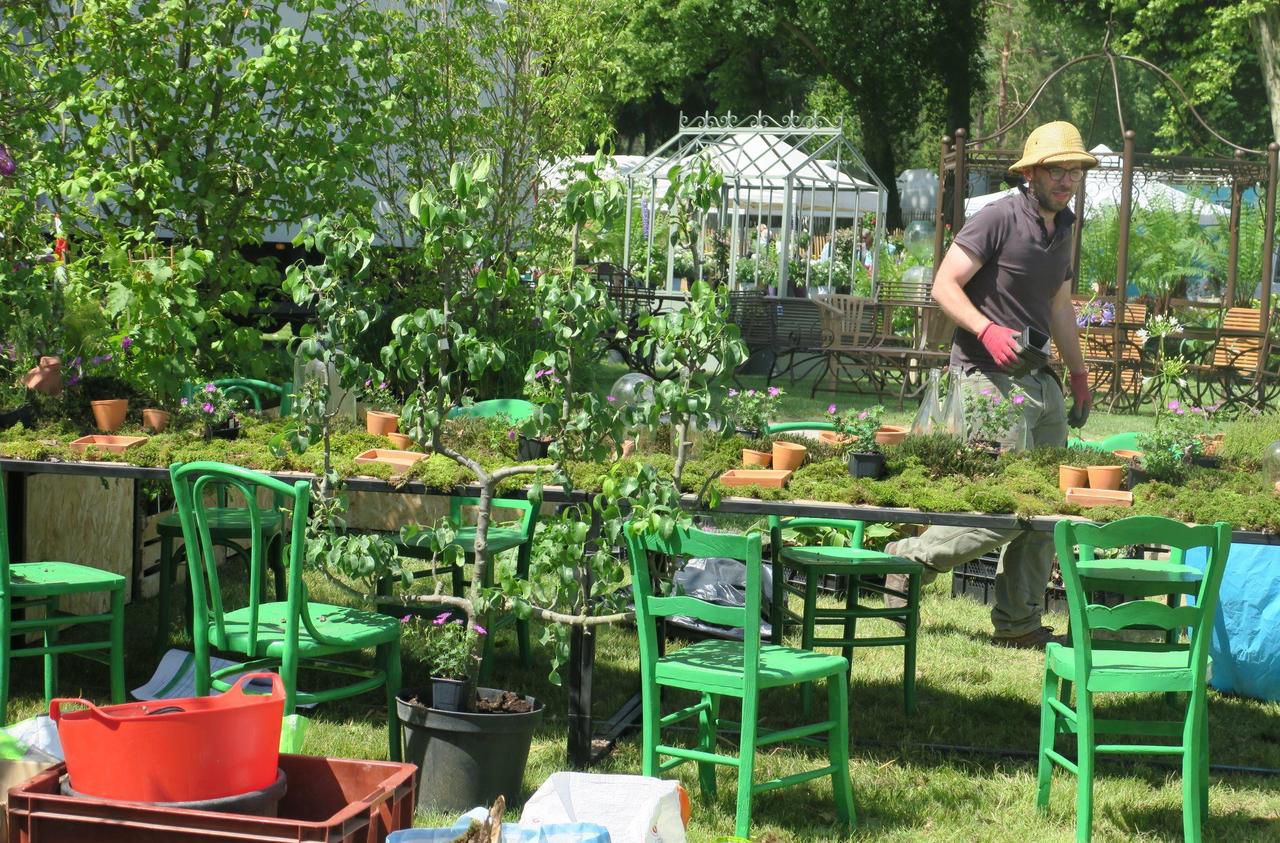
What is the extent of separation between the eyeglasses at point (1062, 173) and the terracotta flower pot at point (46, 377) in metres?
3.35

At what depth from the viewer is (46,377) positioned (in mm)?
4719

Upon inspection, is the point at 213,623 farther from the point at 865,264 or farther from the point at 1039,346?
the point at 865,264

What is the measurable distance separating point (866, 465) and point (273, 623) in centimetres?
173

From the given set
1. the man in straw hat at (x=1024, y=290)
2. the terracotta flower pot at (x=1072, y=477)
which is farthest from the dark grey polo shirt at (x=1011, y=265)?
the terracotta flower pot at (x=1072, y=477)

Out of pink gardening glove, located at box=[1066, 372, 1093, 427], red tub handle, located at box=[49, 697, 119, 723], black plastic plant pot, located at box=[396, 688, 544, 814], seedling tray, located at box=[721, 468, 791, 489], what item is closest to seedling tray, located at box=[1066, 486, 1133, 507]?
seedling tray, located at box=[721, 468, 791, 489]

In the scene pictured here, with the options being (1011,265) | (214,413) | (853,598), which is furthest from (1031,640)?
(214,413)

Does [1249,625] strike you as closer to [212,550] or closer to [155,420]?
[212,550]

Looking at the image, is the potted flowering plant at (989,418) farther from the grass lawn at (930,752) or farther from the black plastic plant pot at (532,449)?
the black plastic plant pot at (532,449)

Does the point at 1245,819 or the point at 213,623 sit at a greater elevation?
the point at 213,623

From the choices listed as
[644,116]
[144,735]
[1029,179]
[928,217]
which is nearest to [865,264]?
[928,217]

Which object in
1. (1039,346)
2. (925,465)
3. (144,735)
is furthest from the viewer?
(1039,346)

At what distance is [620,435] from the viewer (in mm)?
3754

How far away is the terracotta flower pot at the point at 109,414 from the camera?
15.1 feet

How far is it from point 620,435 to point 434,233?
69 centimetres
